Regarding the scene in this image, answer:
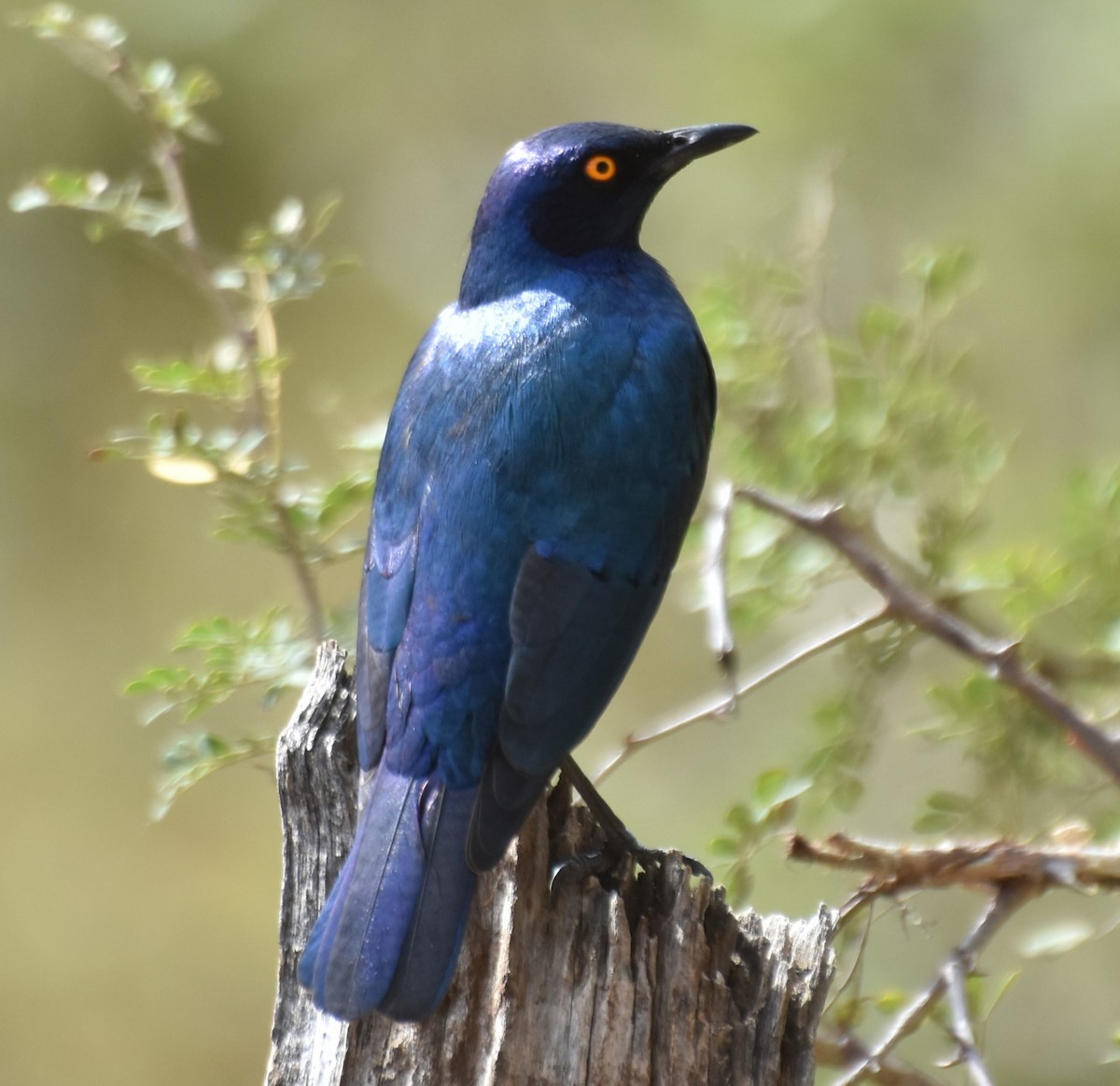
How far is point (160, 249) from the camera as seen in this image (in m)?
3.25

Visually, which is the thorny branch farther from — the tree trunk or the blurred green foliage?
the tree trunk

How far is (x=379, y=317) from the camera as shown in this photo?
6.93 m

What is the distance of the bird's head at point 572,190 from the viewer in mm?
3465

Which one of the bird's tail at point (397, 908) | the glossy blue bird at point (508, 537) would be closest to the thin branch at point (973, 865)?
the glossy blue bird at point (508, 537)

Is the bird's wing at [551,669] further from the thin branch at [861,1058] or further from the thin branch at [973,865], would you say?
the thin branch at [861,1058]

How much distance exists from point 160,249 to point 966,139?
11.8 ft

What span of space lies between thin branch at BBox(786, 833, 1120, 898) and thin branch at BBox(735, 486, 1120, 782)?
0.18 metres

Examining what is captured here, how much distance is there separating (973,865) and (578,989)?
838 mm

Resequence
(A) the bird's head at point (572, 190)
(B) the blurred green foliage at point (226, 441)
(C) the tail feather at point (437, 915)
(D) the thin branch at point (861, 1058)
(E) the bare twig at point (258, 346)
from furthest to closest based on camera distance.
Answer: (A) the bird's head at point (572, 190) → (E) the bare twig at point (258, 346) → (B) the blurred green foliage at point (226, 441) → (D) the thin branch at point (861, 1058) → (C) the tail feather at point (437, 915)

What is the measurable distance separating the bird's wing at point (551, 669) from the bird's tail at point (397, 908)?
0.06 metres

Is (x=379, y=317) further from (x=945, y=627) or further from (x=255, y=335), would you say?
(x=945, y=627)

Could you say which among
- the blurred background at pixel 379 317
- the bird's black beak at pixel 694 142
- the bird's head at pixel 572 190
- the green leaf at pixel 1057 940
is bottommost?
the green leaf at pixel 1057 940

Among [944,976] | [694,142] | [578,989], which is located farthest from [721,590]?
[694,142]

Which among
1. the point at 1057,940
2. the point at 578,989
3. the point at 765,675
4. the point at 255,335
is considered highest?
the point at 255,335
